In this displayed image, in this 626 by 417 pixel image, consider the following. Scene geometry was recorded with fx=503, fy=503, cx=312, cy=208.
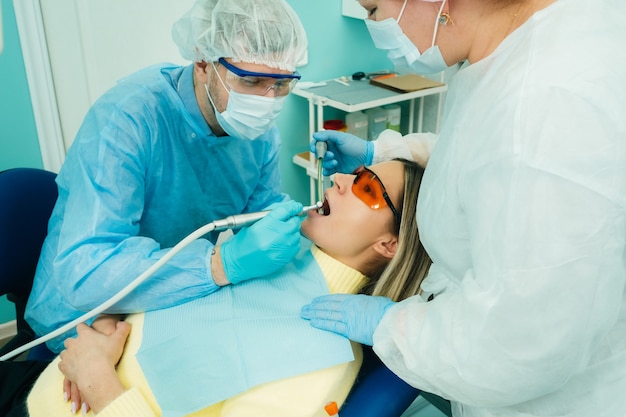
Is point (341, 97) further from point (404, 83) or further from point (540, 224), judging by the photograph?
point (540, 224)

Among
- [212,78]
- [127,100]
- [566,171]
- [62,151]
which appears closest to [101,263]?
[127,100]

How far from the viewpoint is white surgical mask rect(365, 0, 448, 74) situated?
2.88 feet

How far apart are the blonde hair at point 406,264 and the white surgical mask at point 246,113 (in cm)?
42

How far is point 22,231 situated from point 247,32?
85cm

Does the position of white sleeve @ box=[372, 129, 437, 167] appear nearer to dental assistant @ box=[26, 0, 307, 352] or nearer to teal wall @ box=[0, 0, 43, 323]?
dental assistant @ box=[26, 0, 307, 352]

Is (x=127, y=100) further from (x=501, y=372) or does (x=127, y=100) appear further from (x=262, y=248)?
(x=501, y=372)

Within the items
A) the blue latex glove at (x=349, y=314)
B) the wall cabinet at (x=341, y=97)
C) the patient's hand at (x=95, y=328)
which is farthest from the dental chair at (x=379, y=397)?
the wall cabinet at (x=341, y=97)

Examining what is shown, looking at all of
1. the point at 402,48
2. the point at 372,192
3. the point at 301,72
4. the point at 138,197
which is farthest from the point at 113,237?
the point at 301,72

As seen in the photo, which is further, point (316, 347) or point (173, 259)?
point (173, 259)

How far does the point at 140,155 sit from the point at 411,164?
2.37 ft

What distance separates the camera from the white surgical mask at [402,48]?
0.88 metres

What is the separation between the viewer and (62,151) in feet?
7.36

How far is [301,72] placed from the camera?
273cm

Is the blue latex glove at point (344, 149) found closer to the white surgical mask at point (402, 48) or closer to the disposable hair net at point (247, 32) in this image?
the disposable hair net at point (247, 32)
